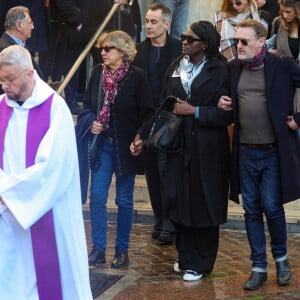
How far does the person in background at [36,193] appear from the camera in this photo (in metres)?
6.25

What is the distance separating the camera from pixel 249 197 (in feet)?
26.9

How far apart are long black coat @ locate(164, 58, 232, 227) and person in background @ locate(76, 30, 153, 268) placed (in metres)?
0.48

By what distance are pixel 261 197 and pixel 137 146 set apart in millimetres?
1180

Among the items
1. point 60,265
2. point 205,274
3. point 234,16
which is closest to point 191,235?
point 205,274

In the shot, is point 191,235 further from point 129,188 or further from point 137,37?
point 137,37

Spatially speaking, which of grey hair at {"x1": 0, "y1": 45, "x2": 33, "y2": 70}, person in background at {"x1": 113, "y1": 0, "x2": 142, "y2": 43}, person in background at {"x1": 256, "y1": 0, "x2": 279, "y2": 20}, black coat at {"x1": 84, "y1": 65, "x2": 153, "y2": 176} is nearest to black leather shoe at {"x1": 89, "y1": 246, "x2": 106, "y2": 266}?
black coat at {"x1": 84, "y1": 65, "x2": 153, "y2": 176}

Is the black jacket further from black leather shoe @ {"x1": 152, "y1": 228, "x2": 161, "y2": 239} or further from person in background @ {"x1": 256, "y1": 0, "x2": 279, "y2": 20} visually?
person in background @ {"x1": 256, "y1": 0, "x2": 279, "y2": 20}

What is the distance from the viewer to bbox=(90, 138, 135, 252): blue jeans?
877cm

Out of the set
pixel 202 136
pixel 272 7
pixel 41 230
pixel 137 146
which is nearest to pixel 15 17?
pixel 137 146

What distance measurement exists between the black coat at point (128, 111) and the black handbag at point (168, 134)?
0.25m

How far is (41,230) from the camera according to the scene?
6.42 metres

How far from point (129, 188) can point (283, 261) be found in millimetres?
1512

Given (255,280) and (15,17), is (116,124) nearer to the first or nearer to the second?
(15,17)

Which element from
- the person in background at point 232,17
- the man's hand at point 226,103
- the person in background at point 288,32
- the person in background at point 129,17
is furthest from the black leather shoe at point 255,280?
the person in background at point 129,17
